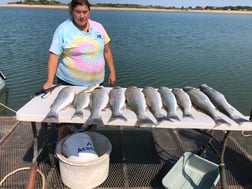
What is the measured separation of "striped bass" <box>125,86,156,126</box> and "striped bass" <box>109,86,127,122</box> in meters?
0.07

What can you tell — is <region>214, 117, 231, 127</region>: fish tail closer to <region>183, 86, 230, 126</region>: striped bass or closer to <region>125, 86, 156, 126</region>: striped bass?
<region>183, 86, 230, 126</region>: striped bass

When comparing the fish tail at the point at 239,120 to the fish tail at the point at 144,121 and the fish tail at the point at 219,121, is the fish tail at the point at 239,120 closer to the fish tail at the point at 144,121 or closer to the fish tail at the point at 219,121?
the fish tail at the point at 219,121

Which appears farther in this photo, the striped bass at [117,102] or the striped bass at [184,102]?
the striped bass at [184,102]

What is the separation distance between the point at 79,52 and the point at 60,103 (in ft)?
2.89

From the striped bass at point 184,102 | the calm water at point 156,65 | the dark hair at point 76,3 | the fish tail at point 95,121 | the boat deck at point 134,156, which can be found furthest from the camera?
the calm water at point 156,65

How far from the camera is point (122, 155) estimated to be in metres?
4.03

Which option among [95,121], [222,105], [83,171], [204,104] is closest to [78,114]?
[95,121]

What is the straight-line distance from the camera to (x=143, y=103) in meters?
2.96

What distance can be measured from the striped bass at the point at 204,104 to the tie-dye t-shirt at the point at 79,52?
49.0 inches

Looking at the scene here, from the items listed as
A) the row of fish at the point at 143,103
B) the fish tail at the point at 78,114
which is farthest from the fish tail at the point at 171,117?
the fish tail at the point at 78,114

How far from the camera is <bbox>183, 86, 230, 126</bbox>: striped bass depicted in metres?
2.75

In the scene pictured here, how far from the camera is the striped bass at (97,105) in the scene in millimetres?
2643

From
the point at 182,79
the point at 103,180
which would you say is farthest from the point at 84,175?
the point at 182,79

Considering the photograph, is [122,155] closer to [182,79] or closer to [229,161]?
[229,161]
